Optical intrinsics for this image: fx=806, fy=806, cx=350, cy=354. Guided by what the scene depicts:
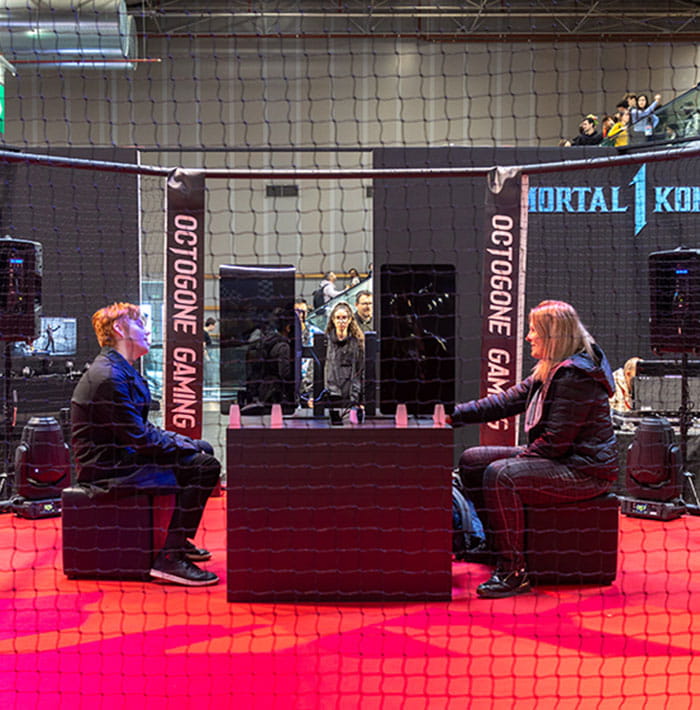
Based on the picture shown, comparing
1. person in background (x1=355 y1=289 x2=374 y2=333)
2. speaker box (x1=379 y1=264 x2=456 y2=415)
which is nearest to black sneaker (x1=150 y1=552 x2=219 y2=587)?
speaker box (x1=379 y1=264 x2=456 y2=415)

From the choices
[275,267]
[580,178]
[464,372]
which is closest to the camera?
[275,267]

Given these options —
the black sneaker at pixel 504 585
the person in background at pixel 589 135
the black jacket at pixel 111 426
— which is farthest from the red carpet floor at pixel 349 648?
the person in background at pixel 589 135

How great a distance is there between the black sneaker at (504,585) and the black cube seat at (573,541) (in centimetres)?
13

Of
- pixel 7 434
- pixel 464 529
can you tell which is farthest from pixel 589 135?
pixel 7 434

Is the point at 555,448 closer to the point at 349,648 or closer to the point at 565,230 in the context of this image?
the point at 349,648

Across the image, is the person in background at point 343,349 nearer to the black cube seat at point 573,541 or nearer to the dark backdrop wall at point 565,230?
the dark backdrop wall at point 565,230

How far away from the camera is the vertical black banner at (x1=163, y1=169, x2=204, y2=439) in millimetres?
4902

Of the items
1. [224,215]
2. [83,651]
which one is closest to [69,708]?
[83,651]

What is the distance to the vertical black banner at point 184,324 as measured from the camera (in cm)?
490

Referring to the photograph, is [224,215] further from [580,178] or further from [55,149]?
[580,178]

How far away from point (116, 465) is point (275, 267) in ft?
11.8

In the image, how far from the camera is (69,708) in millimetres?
2371

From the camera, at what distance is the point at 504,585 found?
345 cm

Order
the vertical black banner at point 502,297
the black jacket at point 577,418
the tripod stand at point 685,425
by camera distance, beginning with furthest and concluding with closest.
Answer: the tripod stand at point 685,425 → the vertical black banner at point 502,297 → the black jacket at point 577,418
